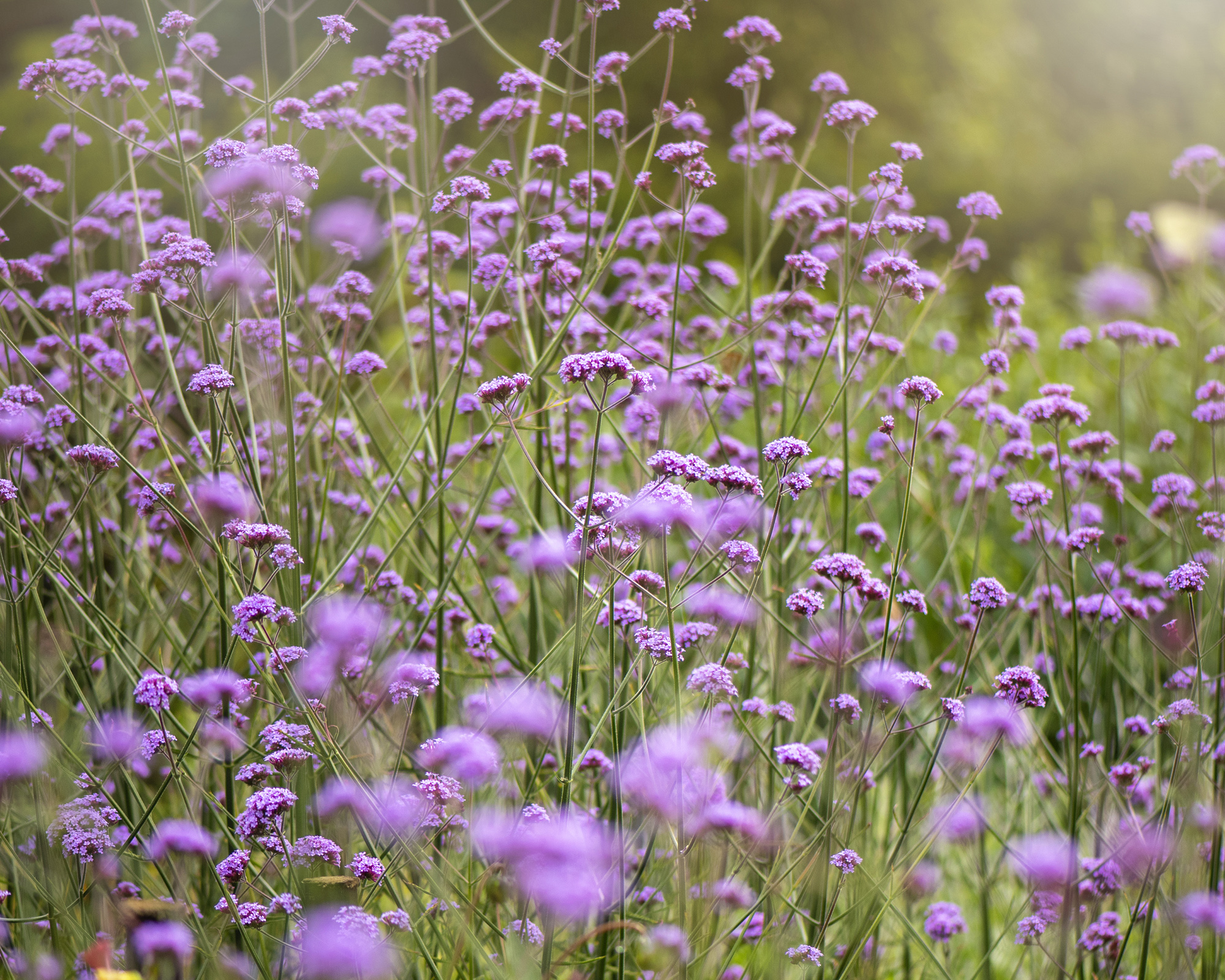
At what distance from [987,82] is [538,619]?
361 inches

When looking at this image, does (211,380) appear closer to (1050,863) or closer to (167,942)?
(167,942)

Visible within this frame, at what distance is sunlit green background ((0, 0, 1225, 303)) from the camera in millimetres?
8195

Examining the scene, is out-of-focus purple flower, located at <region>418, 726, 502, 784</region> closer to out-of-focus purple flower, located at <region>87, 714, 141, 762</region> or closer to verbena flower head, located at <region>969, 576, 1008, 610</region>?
out-of-focus purple flower, located at <region>87, 714, 141, 762</region>

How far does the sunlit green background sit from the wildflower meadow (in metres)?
5.18

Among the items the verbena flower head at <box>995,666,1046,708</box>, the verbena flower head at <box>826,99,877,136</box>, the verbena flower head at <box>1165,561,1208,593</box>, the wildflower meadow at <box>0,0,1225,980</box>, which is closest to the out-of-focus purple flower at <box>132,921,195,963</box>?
the wildflower meadow at <box>0,0,1225,980</box>

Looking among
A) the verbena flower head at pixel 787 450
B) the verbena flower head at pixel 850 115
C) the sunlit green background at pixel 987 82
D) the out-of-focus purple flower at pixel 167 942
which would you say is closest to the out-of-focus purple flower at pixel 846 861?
the verbena flower head at pixel 787 450

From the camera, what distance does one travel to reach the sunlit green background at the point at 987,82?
820 cm

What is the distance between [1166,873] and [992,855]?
91cm

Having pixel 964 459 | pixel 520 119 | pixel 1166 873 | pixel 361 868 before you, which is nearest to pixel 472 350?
pixel 520 119

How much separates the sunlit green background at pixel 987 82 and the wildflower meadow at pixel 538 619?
518cm

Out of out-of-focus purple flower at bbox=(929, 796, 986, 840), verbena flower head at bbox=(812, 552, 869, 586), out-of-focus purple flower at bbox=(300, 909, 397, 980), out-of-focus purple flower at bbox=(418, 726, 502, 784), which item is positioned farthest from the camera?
out-of-focus purple flower at bbox=(929, 796, 986, 840)

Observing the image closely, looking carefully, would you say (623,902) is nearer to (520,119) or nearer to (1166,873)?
(1166,873)

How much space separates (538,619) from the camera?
8.22 feet

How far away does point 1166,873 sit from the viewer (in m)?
2.21
